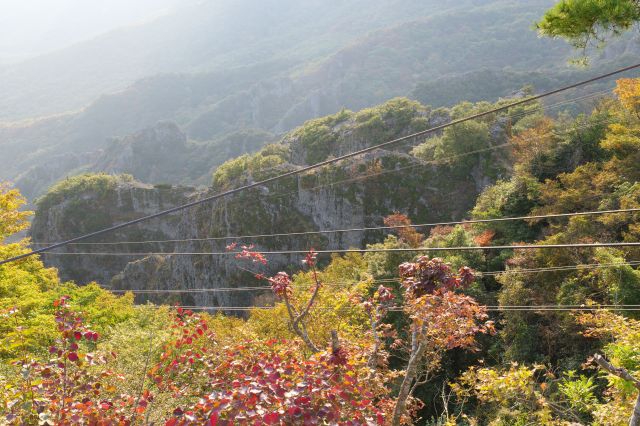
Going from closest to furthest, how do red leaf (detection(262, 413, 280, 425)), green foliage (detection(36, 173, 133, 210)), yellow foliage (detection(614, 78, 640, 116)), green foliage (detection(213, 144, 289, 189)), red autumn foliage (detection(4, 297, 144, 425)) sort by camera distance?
1. red leaf (detection(262, 413, 280, 425))
2. red autumn foliage (detection(4, 297, 144, 425))
3. yellow foliage (detection(614, 78, 640, 116))
4. green foliage (detection(213, 144, 289, 189))
5. green foliage (detection(36, 173, 133, 210))

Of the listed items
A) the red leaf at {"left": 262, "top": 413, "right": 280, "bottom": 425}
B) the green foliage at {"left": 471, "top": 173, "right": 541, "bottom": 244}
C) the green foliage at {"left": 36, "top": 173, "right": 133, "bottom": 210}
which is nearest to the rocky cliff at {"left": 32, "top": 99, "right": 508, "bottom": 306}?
the green foliage at {"left": 471, "top": 173, "right": 541, "bottom": 244}

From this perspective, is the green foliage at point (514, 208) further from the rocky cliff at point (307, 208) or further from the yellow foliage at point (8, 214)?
the yellow foliage at point (8, 214)

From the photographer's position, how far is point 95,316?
23.0 metres

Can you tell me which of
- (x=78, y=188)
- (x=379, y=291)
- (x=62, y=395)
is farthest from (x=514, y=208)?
(x=78, y=188)

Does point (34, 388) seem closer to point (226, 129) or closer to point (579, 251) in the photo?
point (579, 251)

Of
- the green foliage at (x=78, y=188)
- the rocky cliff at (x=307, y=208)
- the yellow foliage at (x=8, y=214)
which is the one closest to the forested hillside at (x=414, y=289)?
the rocky cliff at (x=307, y=208)

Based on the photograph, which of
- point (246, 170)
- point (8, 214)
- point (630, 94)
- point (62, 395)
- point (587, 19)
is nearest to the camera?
point (62, 395)

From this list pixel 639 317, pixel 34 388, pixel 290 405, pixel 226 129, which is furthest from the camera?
pixel 226 129

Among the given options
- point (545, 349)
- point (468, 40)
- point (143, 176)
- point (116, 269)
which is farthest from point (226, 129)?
point (545, 349)

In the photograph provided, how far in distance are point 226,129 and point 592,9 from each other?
7429 inches

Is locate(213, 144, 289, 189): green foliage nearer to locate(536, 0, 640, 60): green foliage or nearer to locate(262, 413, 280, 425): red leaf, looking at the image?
locate(536, 0, 640, 60): green foliage

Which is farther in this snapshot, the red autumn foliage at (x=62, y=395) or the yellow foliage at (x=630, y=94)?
the yellow foliage at (x=630, y=94)

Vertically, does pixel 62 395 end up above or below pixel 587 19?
below

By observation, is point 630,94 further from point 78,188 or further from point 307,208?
point 78,188
